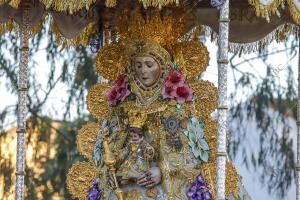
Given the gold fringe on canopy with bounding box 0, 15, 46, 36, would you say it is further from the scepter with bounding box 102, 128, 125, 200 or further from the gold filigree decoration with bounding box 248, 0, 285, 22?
the gold filigree decoration with bounding box 248, 0, 285, 22

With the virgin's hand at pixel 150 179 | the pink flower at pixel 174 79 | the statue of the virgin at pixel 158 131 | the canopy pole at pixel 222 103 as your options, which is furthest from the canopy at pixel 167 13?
the virgin's hand at pixel 150 179

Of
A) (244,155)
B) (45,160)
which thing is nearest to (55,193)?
(45,160)

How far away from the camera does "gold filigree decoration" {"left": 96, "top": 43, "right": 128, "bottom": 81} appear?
10.9 m

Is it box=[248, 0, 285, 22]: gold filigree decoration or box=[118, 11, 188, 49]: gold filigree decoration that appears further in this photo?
box=[118, 11, 188, 49]: gold filigree decoration

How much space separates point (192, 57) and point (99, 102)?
40.2 inches

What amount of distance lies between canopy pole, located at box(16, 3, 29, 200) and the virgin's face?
4.01ft

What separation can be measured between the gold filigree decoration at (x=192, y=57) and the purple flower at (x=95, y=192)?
1.26 m

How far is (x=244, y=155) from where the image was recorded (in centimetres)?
1551

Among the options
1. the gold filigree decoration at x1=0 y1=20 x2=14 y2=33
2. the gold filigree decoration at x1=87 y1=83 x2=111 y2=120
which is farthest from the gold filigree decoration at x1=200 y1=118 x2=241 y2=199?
the gold filigree decoration at x1=0 y1=20 x2=14 y2=33

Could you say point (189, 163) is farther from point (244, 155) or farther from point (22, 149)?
point (244, 155)

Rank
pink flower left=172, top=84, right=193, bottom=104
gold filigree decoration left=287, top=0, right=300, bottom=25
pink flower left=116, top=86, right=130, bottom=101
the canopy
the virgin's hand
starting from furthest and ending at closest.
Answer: the canopy
pink flower left=116, top=86, right=130, bottom=101
pink flower left=172, top=84, right=193, bottom=104
the virgin's hand
gold filigree decoration left=287, top=0, right=300, bottom=25

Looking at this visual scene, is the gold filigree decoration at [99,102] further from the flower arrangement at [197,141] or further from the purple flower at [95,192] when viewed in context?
the flower arrangement at [197,141]

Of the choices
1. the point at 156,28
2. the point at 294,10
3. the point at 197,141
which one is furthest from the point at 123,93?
the point at 294,10

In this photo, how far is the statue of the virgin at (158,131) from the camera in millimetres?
9961
